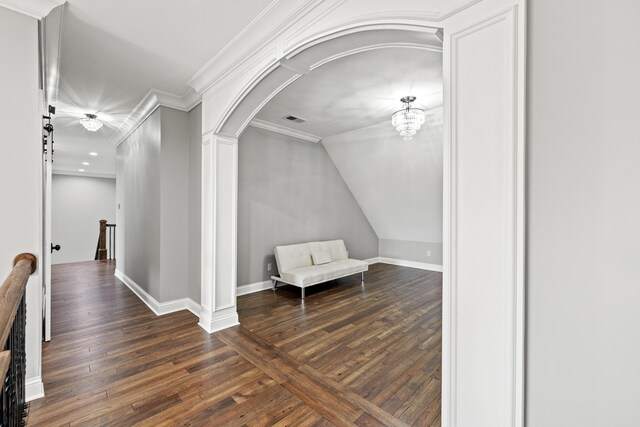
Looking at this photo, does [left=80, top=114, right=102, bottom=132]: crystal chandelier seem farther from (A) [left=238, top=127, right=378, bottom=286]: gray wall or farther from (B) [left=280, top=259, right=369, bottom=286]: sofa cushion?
(B) [left=280, top=259, right=369, bottom=286]: sofa cushion

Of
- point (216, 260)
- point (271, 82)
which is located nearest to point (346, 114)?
point (271, 82)

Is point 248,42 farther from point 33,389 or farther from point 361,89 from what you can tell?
point 33,389

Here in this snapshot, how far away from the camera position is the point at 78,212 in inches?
Result: 372

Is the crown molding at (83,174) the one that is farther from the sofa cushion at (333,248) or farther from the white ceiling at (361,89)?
the sofa cushion at (333,248)

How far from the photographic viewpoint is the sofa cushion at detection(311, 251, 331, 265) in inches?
196

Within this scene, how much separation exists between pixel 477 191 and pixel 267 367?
209 centimetres

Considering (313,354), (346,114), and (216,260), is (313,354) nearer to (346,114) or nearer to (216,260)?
(216,260)

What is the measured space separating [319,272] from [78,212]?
376 inches

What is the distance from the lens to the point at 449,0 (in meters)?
1.23

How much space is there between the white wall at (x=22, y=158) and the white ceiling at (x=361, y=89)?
2.15 m

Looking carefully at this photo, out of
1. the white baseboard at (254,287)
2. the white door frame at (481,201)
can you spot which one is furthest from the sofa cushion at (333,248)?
the white door frame at (481,201)

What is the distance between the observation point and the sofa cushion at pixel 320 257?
4.98 m

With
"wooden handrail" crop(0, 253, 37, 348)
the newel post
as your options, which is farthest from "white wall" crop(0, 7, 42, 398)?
the newel post

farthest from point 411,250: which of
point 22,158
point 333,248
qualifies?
point 22,158
